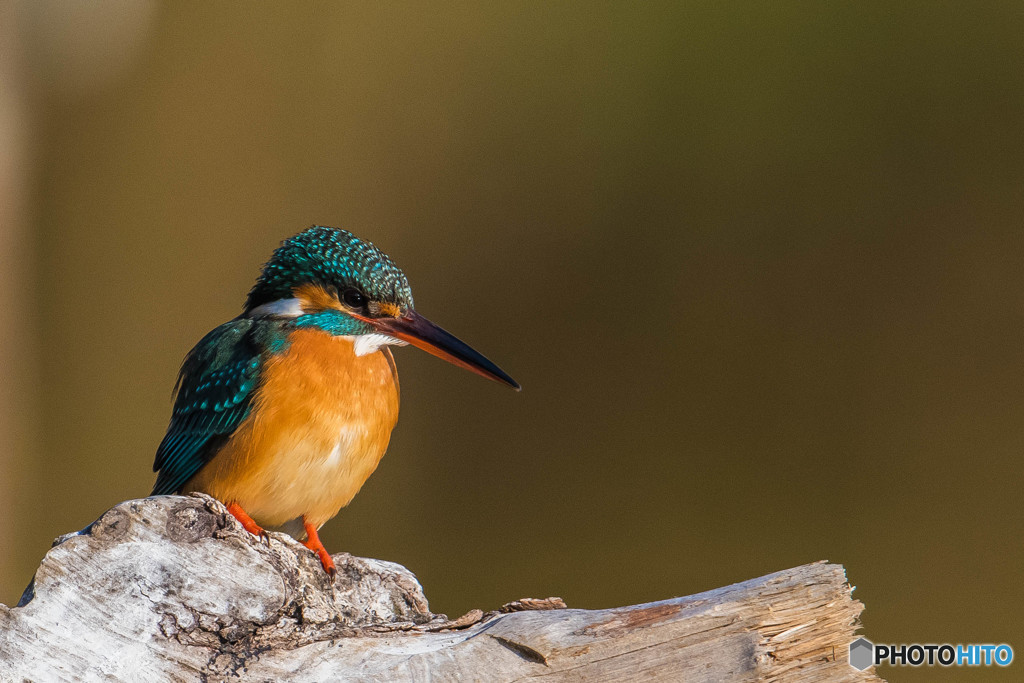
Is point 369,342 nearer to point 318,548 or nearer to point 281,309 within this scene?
point 281,309

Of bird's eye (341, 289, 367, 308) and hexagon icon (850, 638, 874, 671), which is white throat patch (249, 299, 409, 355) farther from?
hexagon icon (850, 638, 874, 671)

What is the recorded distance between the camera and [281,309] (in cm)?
219

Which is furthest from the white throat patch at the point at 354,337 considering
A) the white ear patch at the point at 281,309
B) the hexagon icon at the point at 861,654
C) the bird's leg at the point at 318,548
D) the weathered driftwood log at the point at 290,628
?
the hexagon icon at the point at 861,654

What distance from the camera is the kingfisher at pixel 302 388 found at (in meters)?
2.01

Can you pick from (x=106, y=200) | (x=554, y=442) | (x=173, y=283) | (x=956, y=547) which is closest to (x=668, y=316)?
(x=554, y=442)

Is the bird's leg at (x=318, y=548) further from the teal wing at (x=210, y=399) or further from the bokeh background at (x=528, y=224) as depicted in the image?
the bokeh background at (x=528, y=224)

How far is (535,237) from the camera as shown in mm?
4348

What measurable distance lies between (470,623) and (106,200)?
3.42m

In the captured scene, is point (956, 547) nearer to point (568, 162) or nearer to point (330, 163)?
point (568, 162)

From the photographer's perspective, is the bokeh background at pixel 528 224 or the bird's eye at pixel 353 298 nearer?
the bird's eye at pixel 353 298

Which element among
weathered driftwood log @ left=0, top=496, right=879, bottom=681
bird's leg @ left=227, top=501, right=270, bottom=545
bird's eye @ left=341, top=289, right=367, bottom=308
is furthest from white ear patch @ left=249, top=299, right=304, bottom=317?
weathered driftwood log @ left=0, top=496, right=879, bottom=681

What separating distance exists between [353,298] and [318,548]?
21.6 inches

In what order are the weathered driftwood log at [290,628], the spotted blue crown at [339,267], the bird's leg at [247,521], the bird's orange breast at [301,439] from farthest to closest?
the spotted blue crown at [339,267] → the bird's orange breast at [301,439] → the bird's leg at [247,521] → the weathered driftwood log at [290,628]

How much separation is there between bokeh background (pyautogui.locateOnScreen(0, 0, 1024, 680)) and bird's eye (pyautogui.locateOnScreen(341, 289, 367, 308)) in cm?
208
